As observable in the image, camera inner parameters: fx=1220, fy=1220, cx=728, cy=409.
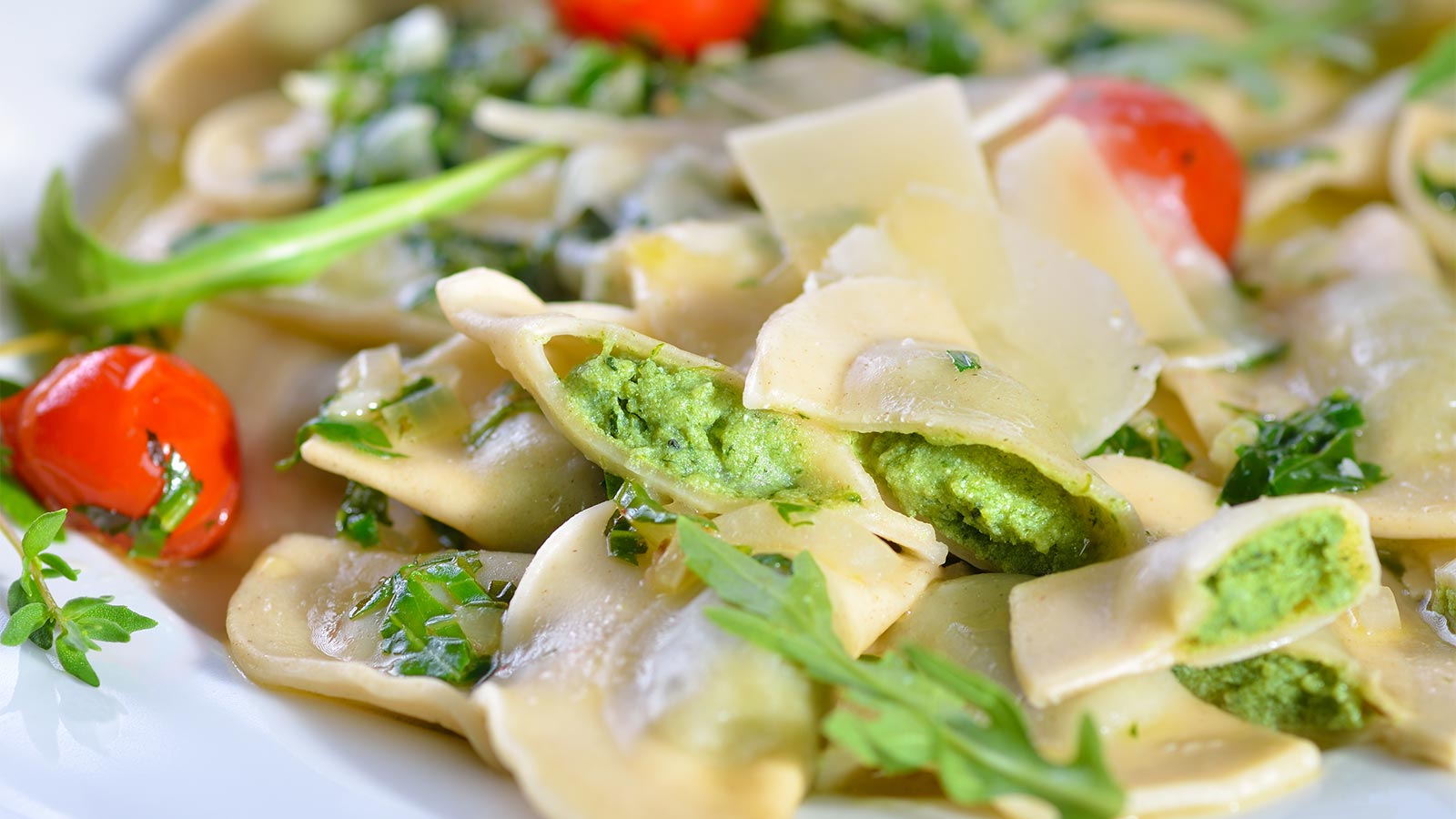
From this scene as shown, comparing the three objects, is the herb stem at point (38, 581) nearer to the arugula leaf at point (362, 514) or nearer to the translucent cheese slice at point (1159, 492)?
the arugula leaf at point (362, 514)

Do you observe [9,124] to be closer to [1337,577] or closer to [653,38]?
Result: [653,38]

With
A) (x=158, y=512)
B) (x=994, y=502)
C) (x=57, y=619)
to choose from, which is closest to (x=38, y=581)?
(x=57, y=619)

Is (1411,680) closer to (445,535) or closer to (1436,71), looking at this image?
(445,535)

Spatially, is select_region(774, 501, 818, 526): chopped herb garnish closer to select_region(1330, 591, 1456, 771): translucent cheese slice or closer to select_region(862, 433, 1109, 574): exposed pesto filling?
select_region(862, 433, 1109, 574): exposed pesto filling

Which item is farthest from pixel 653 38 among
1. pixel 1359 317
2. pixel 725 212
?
pixel 1359 317

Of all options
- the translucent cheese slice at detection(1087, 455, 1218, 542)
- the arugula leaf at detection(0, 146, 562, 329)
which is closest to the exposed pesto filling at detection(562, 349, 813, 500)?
the translucent cheese slice at detection(1087, 455, 1218, 542)

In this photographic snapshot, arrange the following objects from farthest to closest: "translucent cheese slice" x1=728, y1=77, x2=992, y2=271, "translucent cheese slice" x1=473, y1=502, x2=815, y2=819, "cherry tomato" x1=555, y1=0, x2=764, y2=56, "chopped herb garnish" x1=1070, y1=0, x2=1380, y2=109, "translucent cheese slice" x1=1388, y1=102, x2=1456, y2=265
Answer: "cherry tomato" x1=555, y1=0, x2=764, y2=56, "chopped herb garnish" x1=1070, y1=0, x2=1380, y2=109, "translucent cheese slice" x1=1388, y1=102, x2=1456, y2=265, "translucent cheese slice" x1=728, y1=77, x2=992, y2=271, "translucent cheese slice" x1=473, y1=502, x2=815, y2=819
